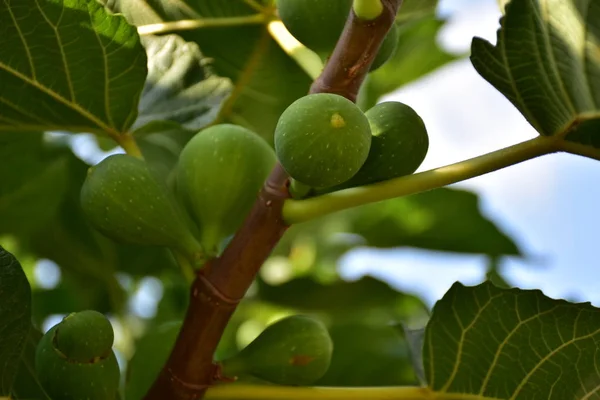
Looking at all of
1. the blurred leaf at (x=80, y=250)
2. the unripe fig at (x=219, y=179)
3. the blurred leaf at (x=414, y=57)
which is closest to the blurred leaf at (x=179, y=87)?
the unripe fig at (x=219, y=179)

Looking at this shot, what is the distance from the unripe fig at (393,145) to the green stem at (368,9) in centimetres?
9

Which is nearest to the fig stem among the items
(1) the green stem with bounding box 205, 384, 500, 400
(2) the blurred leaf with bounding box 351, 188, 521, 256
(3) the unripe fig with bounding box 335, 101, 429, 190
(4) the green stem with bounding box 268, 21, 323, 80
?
(1) the green stem with bounding box 205, 384, 500, 400

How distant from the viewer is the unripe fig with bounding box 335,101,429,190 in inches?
30.9

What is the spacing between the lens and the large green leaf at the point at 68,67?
89 centimetres

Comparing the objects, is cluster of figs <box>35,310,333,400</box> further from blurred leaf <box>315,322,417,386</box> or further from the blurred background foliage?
blurred leaf <box>315,322,417,386</box>

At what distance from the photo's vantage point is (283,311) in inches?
63.9

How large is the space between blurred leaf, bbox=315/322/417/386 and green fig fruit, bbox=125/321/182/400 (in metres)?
0.37

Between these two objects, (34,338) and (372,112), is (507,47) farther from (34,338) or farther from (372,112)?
(34,338)

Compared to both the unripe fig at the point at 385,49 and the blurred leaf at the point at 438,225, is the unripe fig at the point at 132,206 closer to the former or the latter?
the unripe fig at the point at 385,49

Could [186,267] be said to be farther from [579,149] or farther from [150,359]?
[579,149]

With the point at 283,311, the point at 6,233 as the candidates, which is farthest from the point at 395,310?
the point at 6,233

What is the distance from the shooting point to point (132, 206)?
2.75 feet

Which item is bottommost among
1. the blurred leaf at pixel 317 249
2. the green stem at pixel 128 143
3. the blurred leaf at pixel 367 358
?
the blurred leaf at pixel 317 249

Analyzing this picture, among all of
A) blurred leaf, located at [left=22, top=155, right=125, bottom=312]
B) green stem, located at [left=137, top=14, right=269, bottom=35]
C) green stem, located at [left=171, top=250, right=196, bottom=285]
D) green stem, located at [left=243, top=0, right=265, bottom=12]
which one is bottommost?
blurred leaf, located at [left=22, top=155, right=125, bottom=312]
